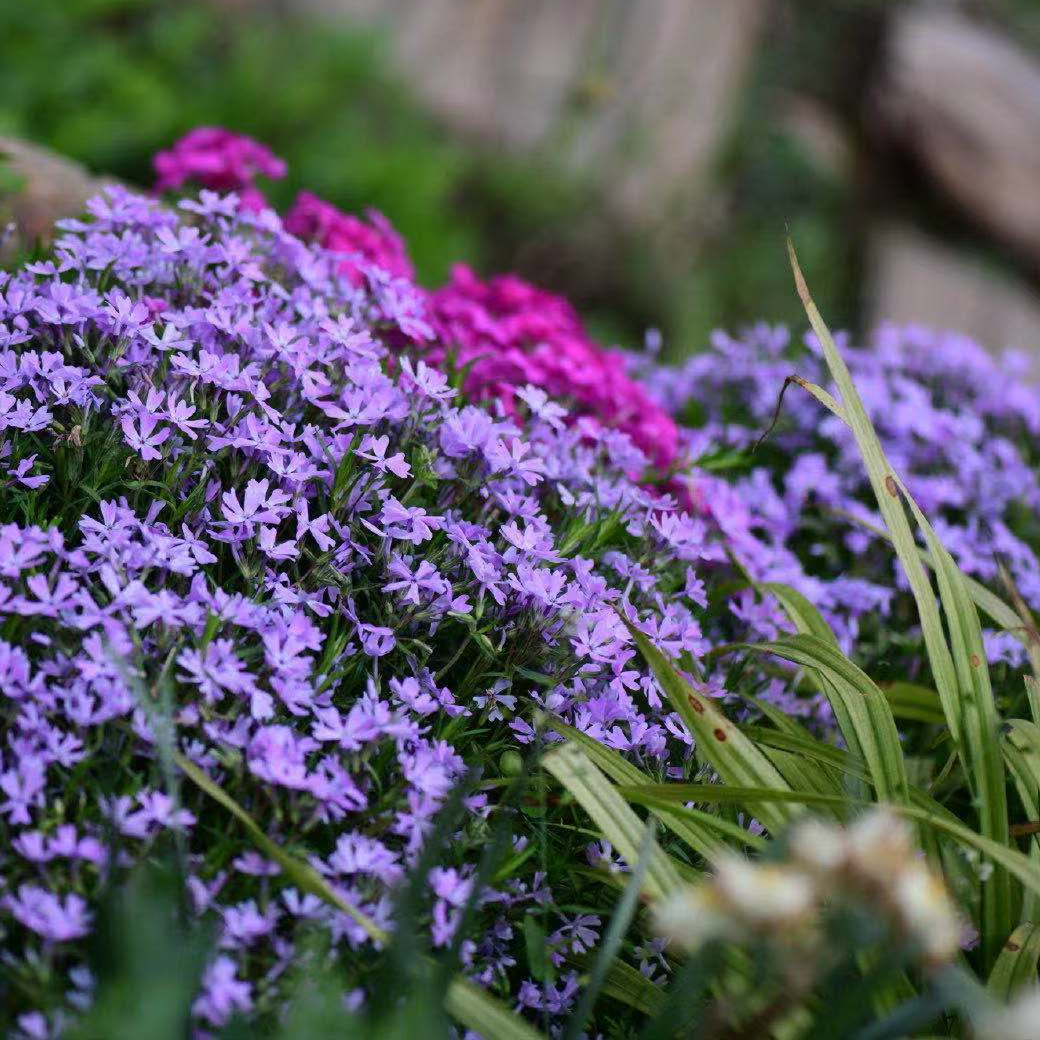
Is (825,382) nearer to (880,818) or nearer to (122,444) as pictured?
(122,444)

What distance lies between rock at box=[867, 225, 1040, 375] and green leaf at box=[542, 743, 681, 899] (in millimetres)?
6040

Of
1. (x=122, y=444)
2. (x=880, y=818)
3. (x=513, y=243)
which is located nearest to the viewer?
(x=880, y=818)

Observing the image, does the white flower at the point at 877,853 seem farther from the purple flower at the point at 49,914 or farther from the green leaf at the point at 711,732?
the purple flower at the point at 49,914

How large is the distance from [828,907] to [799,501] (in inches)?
47.7

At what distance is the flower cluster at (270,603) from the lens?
132cm

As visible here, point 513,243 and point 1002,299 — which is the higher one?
point 1002,299

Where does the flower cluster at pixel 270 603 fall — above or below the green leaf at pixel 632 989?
above

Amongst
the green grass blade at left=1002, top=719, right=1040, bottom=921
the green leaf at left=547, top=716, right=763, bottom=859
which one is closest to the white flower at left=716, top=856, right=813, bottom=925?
the green leaf at left=547, top=716, right=763, bottom=859

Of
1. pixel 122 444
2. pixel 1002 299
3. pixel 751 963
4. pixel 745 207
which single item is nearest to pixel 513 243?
pixel 745 207

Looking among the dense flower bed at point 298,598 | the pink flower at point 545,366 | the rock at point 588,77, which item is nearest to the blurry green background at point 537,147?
the rock at point 588,77

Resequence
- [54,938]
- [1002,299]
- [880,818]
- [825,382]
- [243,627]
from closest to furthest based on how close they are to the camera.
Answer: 1. [880,818]
2. [54,938]
3. [243,627]
4. [825,382]
5. [1002,299]

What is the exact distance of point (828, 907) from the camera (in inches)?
56.9

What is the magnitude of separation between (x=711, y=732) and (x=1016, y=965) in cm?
47

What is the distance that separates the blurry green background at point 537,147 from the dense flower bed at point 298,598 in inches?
90.1
